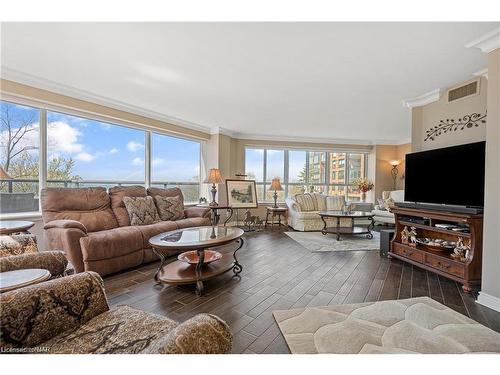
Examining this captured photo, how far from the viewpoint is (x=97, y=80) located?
3207 mm

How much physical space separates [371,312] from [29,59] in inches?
170

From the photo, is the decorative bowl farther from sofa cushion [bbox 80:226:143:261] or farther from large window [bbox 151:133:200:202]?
large window [bbox 151:133:200:202]

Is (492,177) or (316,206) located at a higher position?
(492,177)

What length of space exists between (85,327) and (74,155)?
139 inches

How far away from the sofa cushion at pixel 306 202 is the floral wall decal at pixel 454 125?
316cm

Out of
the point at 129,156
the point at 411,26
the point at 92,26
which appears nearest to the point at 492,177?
the point at 411,26

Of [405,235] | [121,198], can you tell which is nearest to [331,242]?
[405,235]

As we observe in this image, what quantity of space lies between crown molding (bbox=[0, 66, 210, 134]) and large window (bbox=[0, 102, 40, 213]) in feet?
1.20

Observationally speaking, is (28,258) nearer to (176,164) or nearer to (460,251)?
(176,164)

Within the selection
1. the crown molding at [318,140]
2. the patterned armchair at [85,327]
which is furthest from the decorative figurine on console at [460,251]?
the crown molding at [318,140]

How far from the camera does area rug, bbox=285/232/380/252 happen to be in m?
4.19
